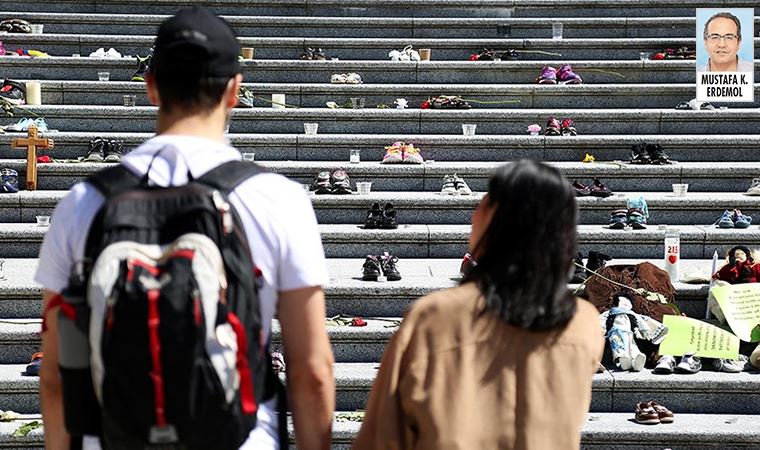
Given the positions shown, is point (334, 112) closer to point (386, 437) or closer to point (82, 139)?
point (82, 139)

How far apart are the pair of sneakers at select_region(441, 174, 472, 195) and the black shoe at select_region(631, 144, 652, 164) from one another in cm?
138

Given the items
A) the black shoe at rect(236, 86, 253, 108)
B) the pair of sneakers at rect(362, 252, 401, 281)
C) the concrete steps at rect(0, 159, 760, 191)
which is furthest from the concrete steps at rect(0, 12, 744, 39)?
the pair of sneakers at rect(362, 252, 401, 281)

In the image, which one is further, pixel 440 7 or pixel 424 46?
pixel 440 7

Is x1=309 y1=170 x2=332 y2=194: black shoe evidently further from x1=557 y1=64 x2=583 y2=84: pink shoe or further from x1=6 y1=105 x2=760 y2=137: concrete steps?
x1=557 y1=64 x2=583 y2=84: pink shoe

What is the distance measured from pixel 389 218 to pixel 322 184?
66 centimetres

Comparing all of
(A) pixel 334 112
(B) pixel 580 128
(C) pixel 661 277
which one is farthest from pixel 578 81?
(C) pixel 661 277

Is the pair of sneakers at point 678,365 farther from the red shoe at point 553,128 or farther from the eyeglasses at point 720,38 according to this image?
the eyeglasses at point 720,38

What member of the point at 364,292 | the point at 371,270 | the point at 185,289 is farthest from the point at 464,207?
the point at 185,289

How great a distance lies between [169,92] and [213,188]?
23 centimetres

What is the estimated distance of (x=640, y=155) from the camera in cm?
887

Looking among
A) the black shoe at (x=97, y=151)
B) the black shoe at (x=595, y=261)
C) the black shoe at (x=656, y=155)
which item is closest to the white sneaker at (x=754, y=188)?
the black shoe at (x=656, y=155)

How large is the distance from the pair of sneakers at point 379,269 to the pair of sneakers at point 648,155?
261cm

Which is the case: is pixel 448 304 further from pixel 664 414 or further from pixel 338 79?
pixel 338 79

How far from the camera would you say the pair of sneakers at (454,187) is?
836 centimetres
